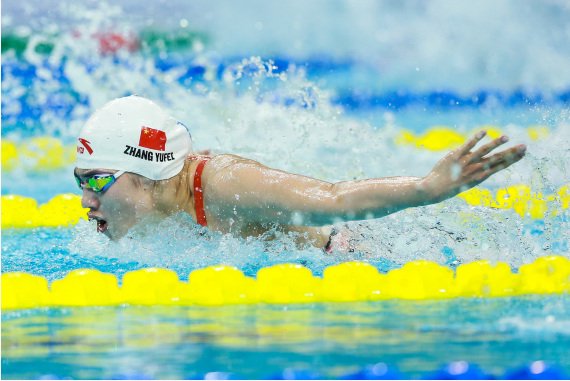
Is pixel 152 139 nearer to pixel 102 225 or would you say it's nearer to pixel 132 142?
pixel 132 142

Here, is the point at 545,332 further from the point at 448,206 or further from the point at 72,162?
the point at 72,162

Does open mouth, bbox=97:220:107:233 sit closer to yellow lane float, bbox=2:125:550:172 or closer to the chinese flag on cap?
the chinese flag on cap

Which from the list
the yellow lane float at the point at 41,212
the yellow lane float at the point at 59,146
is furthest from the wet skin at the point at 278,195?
the yellow lane float at the point at 59,146

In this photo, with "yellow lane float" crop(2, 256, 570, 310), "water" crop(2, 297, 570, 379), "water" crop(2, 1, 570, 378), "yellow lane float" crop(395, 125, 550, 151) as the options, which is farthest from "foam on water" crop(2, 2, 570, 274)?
"water" crop(2, 297, 570, 379)

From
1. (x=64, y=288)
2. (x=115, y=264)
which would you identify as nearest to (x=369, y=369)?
(x=64, y=288)

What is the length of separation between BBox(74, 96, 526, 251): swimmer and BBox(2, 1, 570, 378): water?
80 mm

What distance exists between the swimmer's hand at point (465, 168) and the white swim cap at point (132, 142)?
3.61 feet

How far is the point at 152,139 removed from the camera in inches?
130

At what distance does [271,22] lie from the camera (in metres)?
10.8

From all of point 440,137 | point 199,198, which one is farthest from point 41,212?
point 440,137

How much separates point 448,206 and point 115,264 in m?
1.51

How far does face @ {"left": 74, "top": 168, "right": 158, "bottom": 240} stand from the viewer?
10.5 feet

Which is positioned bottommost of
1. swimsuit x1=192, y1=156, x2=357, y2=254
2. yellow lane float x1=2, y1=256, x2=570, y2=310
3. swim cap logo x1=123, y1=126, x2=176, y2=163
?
yellow lane float x1=2, y1=256, x2=570, y2=310

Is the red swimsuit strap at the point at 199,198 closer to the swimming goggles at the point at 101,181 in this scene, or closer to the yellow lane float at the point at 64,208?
the swimming goggles at the point at 101,181
